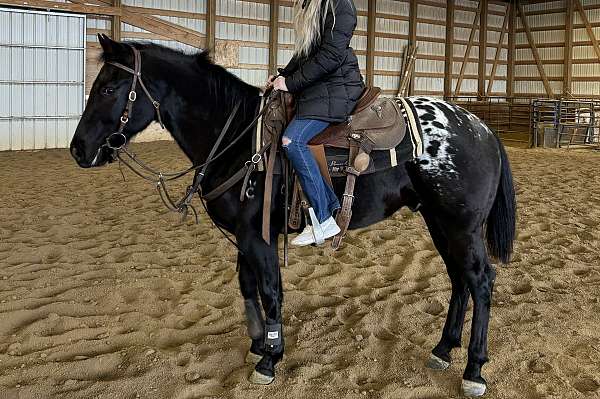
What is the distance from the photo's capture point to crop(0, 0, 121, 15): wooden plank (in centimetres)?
1171

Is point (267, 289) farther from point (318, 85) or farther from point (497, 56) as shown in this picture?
point (497, 56)

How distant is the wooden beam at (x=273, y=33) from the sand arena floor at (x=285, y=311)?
10219 mm

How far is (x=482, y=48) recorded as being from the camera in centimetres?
2062

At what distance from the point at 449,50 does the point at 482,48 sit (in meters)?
1.56

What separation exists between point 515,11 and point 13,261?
67.3 feet

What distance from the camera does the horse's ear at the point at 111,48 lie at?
8.97 ft

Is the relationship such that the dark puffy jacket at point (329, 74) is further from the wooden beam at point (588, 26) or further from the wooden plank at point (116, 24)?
the wooden beam at point (588, 26)

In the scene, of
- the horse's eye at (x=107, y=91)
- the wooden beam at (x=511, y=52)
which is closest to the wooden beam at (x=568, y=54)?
the wooden beam at (x=511, y=52)

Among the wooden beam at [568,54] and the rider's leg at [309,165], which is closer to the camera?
the rider's leg at [309,165]

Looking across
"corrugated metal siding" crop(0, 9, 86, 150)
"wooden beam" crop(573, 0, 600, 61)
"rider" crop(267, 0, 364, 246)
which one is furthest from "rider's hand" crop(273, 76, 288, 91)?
"wooden beam" crop(573, 0, 600, 61)

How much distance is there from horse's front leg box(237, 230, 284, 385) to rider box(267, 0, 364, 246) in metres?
0.17

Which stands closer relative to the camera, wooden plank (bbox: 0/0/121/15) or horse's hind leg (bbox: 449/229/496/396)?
horse's hind leg (bbox: 449/229/496/396)

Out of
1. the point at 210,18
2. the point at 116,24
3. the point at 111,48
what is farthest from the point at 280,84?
the point at 210,18

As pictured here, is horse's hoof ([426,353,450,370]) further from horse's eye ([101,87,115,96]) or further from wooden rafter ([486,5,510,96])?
wooden rafter ([486,5,510,96])
